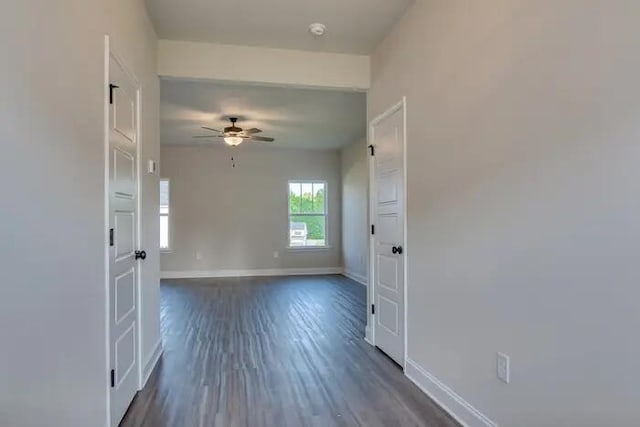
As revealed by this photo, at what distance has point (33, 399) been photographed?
4.50 feet

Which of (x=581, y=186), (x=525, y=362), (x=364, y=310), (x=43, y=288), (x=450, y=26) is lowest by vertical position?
(x=364, y=310)

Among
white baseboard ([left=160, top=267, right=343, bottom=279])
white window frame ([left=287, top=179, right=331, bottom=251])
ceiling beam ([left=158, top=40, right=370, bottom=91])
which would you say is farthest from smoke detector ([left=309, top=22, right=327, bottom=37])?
white baseboard ([left=160, top=267, right=343, bottom=279])

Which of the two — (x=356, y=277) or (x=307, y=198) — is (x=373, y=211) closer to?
(x=356, y=277)

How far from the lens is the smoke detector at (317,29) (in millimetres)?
3322

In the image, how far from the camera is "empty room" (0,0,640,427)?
1442mm

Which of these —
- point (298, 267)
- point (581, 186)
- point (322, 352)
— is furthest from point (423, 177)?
point (298, 267)

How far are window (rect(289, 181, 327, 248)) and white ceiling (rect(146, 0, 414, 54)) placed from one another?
18.0 feet

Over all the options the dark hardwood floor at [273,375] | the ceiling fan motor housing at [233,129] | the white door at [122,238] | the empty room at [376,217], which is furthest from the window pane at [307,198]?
the white door at [122,238]

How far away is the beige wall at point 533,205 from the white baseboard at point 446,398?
5cm

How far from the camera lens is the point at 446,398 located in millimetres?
2605

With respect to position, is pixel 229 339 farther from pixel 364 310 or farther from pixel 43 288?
pixel 43 288

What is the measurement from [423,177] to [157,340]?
2.54m

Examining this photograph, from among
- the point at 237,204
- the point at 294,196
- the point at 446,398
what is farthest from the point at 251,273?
the point at 446,398

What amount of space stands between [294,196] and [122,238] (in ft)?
22.0
